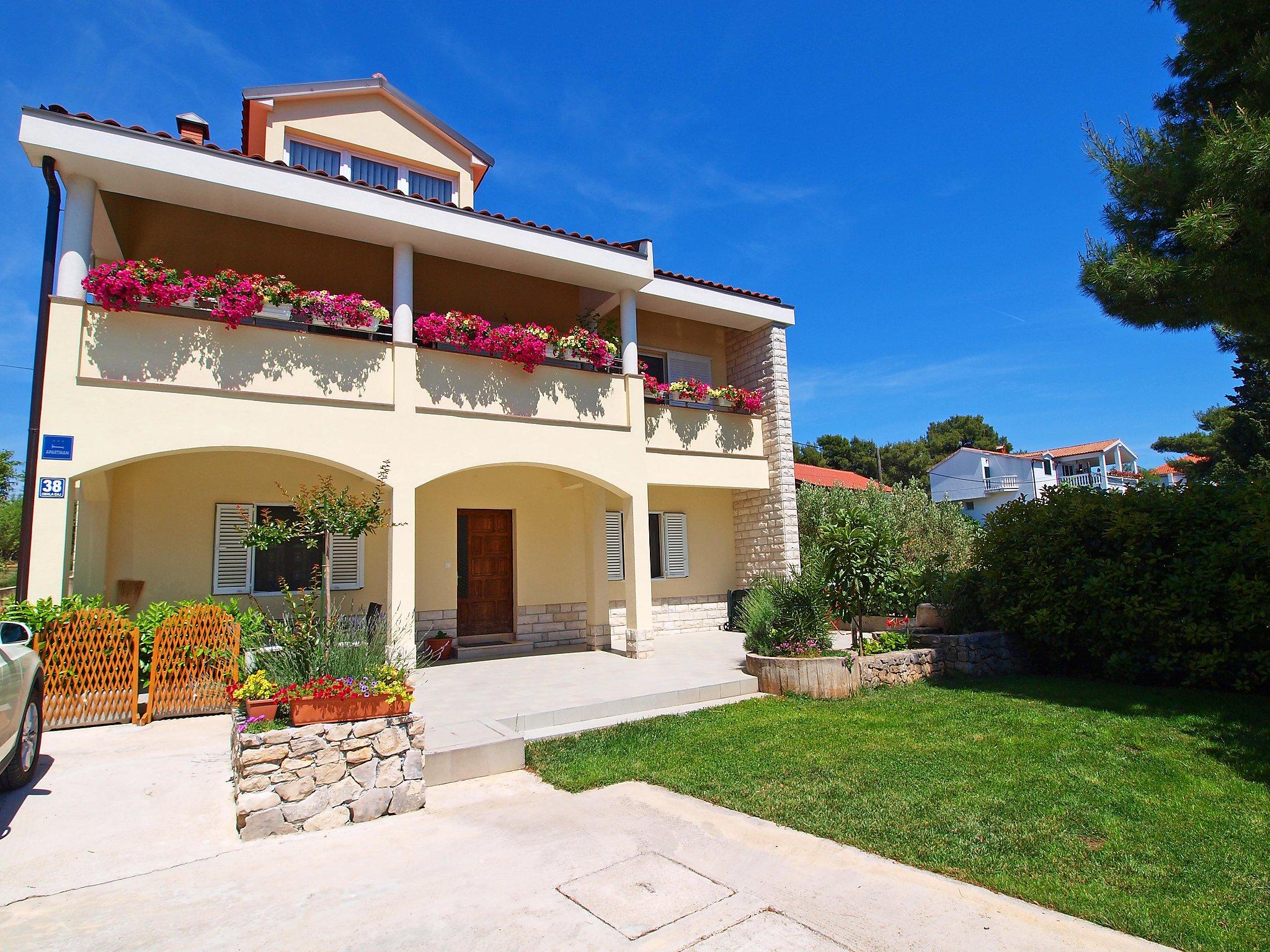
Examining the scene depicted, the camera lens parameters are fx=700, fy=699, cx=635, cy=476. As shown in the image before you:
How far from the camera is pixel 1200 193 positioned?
6758 millimetres

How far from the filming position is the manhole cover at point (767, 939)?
10.0ft

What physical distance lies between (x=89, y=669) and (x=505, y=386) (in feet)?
20.0

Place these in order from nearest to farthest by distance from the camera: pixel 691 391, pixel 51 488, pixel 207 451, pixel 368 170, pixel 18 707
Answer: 1. pixel 18 707
2. pixel 51 488
3. pixel 207 451
4. pixel 368 170
5. pixel 691 391

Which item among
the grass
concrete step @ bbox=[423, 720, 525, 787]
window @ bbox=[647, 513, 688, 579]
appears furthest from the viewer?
window @ bbox=[647, 513, 688, 579]

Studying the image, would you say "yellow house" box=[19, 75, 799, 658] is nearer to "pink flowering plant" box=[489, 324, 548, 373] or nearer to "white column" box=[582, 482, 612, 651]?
"white column" box=[582, 482, 612, 651]

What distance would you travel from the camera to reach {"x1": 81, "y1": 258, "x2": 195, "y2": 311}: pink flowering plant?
7.92 m

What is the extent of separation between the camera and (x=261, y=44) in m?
10.1

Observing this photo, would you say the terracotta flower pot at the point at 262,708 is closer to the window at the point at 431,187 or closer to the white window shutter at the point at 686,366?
the window at the point at 431,187

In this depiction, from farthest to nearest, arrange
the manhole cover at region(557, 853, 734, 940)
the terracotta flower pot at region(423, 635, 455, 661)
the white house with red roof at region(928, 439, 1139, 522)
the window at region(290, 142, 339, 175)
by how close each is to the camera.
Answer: the white house with red roof at region(928, 439, 1139, 522)
the window at region(290, 142, 339, 175)
the terracotta flower pot at region(423, 635, 455, 661)
the manhole cover at region(557, 853, 734, 940)

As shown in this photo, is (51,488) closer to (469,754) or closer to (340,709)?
(340,709)

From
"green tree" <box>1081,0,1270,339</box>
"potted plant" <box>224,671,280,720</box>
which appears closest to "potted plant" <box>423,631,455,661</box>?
"potted plant" <box>224,671,280,720</box>

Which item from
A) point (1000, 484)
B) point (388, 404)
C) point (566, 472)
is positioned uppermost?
point (1000, 484)

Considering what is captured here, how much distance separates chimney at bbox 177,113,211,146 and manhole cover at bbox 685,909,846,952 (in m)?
12.7

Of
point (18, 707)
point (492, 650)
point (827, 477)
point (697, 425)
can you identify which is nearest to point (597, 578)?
point (492, 650)
